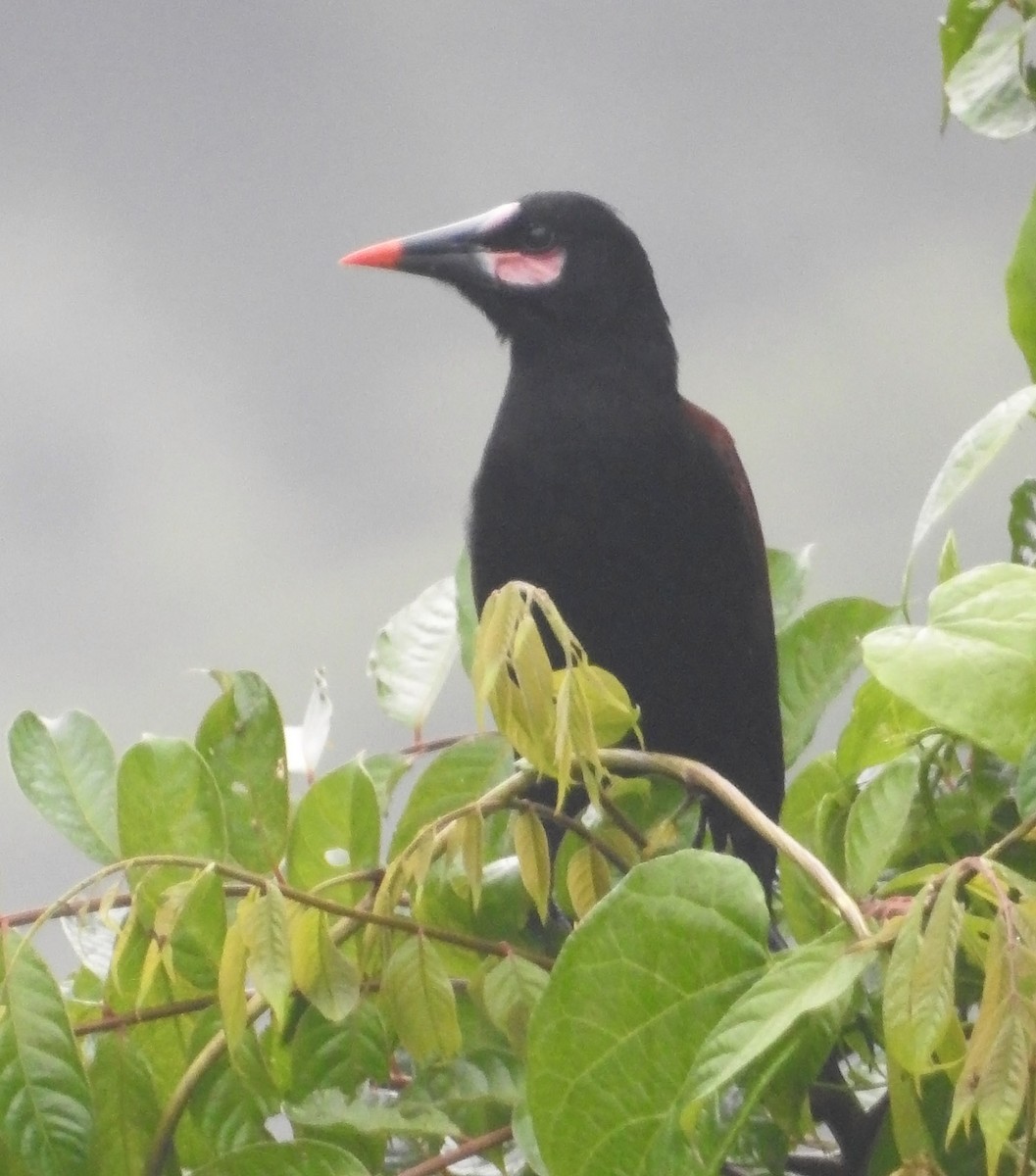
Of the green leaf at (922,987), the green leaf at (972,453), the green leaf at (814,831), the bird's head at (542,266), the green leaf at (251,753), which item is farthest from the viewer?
the bird's head at (542,266)

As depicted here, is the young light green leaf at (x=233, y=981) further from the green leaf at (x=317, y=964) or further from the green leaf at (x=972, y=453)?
the green leaf at (x=972, y=453)

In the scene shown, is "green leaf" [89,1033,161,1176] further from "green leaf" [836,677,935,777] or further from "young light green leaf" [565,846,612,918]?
"green leaf" [836,677,935,777]

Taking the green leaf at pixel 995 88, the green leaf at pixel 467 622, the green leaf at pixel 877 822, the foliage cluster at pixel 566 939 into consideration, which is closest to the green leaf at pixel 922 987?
the foliage cluster at pixel 566 939

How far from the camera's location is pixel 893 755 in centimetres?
73

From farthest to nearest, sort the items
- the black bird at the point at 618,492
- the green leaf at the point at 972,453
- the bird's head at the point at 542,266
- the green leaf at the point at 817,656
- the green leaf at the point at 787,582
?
the bird's head at the point at 542,266 → the black bird at the point at 618,492 → the green leaf at the point at 787,582 → the green leaf at the point at 817,656 → the green leaf at the point at 972,453

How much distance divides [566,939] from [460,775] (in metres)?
0.21

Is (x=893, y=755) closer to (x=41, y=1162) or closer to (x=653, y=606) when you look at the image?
(x=41, y=1162)

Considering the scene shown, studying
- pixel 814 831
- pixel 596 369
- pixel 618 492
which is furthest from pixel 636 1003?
pixel 596 369

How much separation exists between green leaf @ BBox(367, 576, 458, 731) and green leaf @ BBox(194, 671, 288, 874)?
0.22 m

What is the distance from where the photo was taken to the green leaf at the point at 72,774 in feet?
2.66

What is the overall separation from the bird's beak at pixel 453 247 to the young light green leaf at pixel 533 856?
96 cm

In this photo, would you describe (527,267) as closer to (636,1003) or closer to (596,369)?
(596,369)

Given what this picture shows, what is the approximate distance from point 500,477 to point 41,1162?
0.91m

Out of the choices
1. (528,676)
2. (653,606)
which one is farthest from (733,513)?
(528,676)
